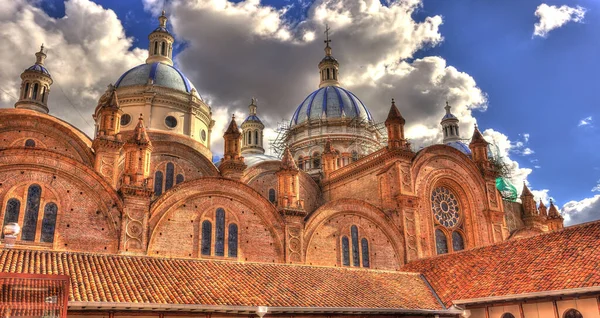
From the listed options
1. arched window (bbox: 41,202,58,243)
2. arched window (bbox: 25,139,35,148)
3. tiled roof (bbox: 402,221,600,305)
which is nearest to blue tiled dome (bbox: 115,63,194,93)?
arched window (bbox: 25,139,35,148)

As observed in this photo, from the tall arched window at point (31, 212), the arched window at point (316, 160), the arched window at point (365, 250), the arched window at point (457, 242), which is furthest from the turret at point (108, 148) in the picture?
the arched window at point (316, 160)

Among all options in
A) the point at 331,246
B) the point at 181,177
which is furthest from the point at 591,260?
the point at 181,177

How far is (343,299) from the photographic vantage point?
20.6 meters

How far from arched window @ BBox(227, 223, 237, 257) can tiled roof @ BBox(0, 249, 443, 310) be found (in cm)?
622

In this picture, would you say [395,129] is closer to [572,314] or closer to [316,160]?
[316,160]

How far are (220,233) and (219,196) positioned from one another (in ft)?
6.82

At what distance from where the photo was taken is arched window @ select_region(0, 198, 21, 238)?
24016 millimetres

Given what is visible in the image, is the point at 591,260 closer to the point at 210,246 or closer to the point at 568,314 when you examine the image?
the point at 568,314

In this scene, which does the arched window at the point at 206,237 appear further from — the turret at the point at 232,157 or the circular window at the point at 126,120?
the circular window at the point at 126,120

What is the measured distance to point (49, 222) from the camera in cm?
2480

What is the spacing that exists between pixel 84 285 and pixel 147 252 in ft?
30.3

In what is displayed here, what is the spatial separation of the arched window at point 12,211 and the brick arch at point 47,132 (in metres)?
6.56

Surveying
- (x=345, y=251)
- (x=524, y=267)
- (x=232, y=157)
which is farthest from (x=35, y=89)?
(x=524, y=267)

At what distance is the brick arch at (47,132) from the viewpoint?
30.9m
